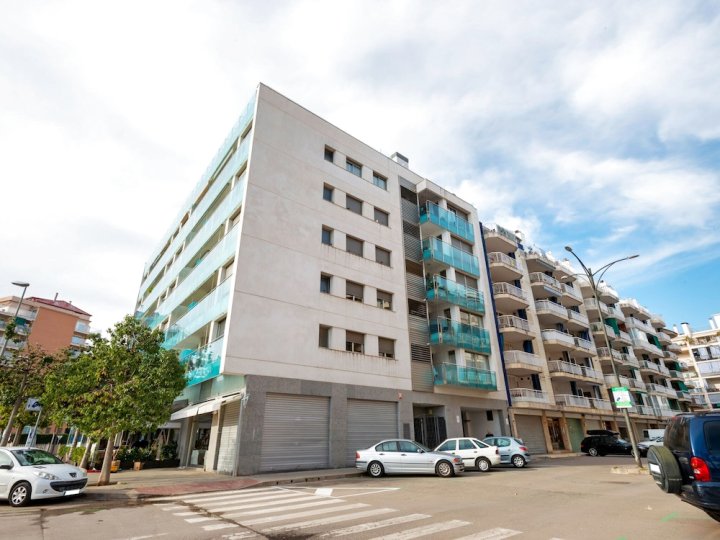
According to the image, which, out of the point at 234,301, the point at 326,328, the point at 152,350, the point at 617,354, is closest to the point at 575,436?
the point at 617,354

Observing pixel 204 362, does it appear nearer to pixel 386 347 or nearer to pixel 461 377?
pixel 386 347

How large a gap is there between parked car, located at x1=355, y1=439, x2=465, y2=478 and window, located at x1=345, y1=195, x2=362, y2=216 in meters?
14.1

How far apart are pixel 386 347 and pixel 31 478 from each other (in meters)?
16.3

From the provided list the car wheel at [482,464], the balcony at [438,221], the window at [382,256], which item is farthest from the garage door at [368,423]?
the balcony at [438,221]

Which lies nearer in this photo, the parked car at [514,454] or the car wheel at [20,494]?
the car wheel at [20,494]

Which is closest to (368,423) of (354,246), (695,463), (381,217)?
(354,246)

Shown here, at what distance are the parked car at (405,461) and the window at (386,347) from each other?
7.02 m

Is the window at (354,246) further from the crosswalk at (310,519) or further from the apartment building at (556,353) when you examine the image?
the crosswalk at (310,519)

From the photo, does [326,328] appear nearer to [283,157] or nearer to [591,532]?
[283,157]

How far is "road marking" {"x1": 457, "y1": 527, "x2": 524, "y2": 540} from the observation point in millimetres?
6523

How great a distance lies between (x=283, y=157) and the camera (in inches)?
890

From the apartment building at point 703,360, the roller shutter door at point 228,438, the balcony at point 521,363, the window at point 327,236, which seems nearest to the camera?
the roller shutter door at point 228,438

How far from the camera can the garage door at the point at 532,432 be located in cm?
2886

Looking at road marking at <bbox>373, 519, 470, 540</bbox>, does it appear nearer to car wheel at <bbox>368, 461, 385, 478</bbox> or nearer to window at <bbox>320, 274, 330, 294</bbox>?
car wheel at <bbox>368, 461, 385, 478</bbox>
